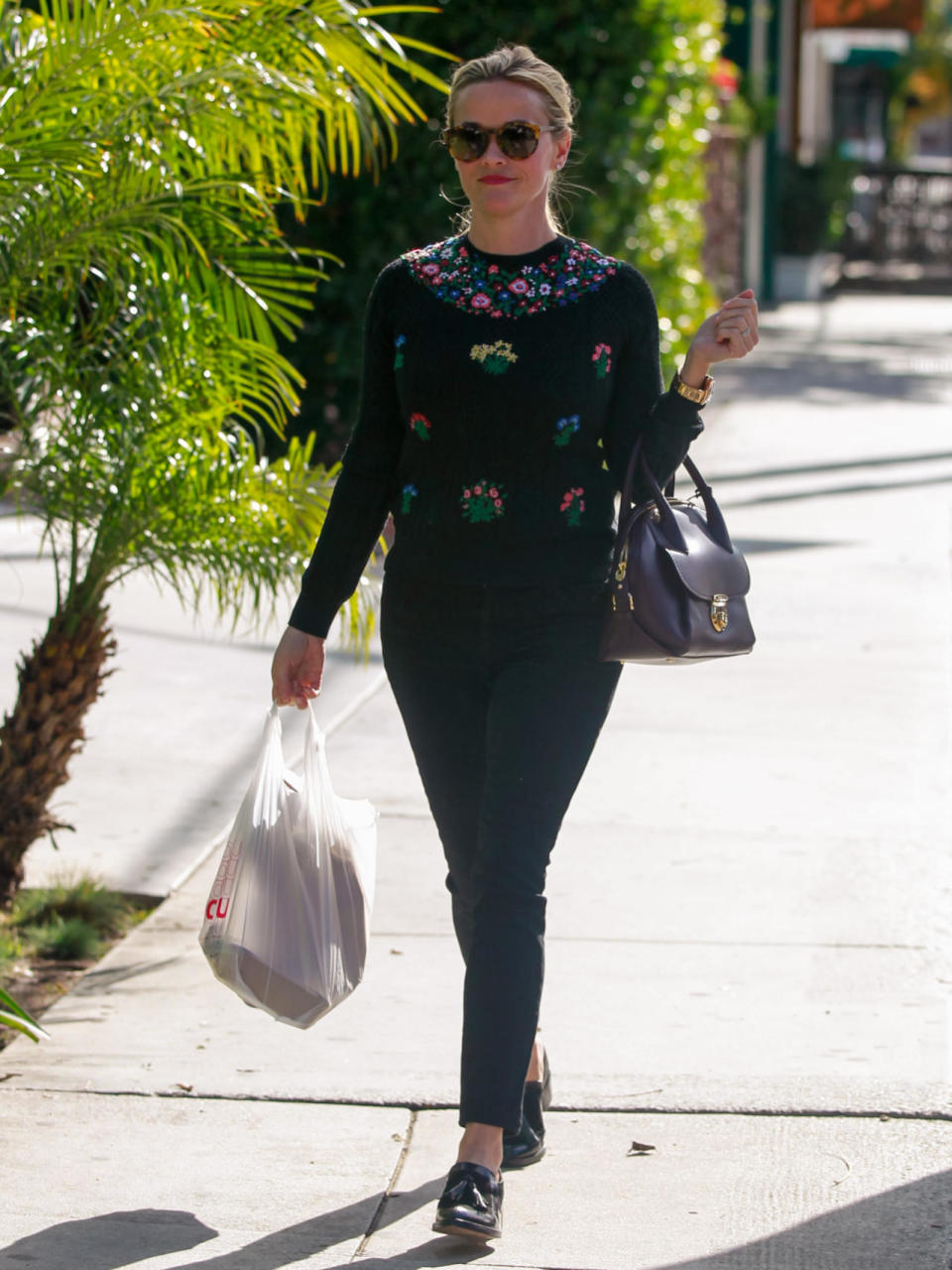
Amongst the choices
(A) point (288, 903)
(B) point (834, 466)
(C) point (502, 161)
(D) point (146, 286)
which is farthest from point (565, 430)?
(B) point (834, 466)

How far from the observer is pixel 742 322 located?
125 inches

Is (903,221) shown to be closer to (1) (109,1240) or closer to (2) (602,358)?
(2) (602,358)

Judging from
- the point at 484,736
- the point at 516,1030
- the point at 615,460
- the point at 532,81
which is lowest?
the point at 516,1030

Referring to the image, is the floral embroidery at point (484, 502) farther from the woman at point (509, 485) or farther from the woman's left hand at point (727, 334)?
the woman's left hand at point (727, 334)

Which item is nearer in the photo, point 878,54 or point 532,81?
point 532,81

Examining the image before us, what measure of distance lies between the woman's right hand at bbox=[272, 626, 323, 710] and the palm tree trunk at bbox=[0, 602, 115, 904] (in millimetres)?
1334

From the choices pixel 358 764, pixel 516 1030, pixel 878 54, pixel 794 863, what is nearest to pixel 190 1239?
pixel 516 1030

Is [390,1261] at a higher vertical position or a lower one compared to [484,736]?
lower

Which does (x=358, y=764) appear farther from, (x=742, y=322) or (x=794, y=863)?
(x=742, y=322)

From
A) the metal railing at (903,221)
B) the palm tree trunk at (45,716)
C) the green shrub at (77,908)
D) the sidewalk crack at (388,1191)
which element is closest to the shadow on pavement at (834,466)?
the green shrub at (77,908)

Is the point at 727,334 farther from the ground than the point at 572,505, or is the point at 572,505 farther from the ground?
the point at 727,334

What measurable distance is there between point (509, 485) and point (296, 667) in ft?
1.65

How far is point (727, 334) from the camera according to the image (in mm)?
3170

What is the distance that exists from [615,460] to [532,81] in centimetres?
64
